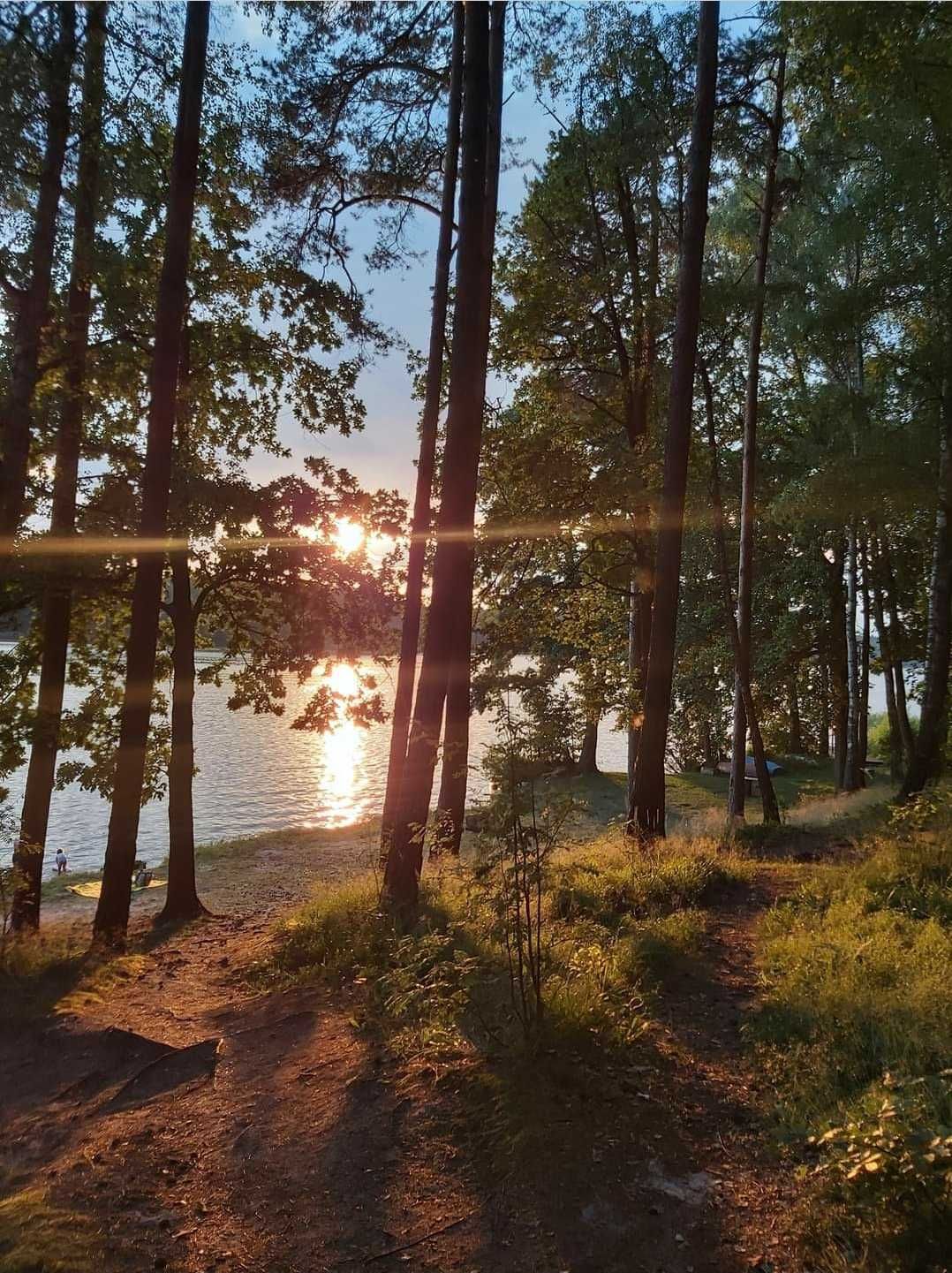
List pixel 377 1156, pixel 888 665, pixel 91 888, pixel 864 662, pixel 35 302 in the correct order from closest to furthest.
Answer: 1. pixel 377 1156
2. pixel 35 302
3. pixel 91 888
4. pixel 864 662
5. pixel 888 665

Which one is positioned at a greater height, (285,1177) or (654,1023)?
(654,1023)

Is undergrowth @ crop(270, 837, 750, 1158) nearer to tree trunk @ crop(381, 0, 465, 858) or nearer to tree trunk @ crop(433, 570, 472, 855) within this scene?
tree trunk @ crop(433, 570, 472, 855)

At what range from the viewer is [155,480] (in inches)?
328

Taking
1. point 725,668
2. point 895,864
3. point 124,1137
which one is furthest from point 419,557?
point 725,668

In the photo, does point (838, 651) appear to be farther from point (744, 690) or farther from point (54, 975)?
point (54, 975)

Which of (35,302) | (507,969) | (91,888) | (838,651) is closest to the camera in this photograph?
(507,969)

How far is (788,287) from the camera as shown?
1141cm

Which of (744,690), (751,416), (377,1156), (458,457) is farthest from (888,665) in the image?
(377,1156)

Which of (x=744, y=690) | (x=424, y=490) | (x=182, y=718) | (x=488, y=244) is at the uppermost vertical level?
(x=488, y=244)

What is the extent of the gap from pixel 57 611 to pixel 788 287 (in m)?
12.2

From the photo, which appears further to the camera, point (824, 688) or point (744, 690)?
point (824, 688)

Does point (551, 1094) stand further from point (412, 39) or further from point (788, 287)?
point (788, 287)

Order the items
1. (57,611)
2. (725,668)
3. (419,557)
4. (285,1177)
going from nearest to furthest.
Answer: (285,1177), (57,611), (419,557), (725,668)

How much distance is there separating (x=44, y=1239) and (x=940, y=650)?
1149 centimetres
